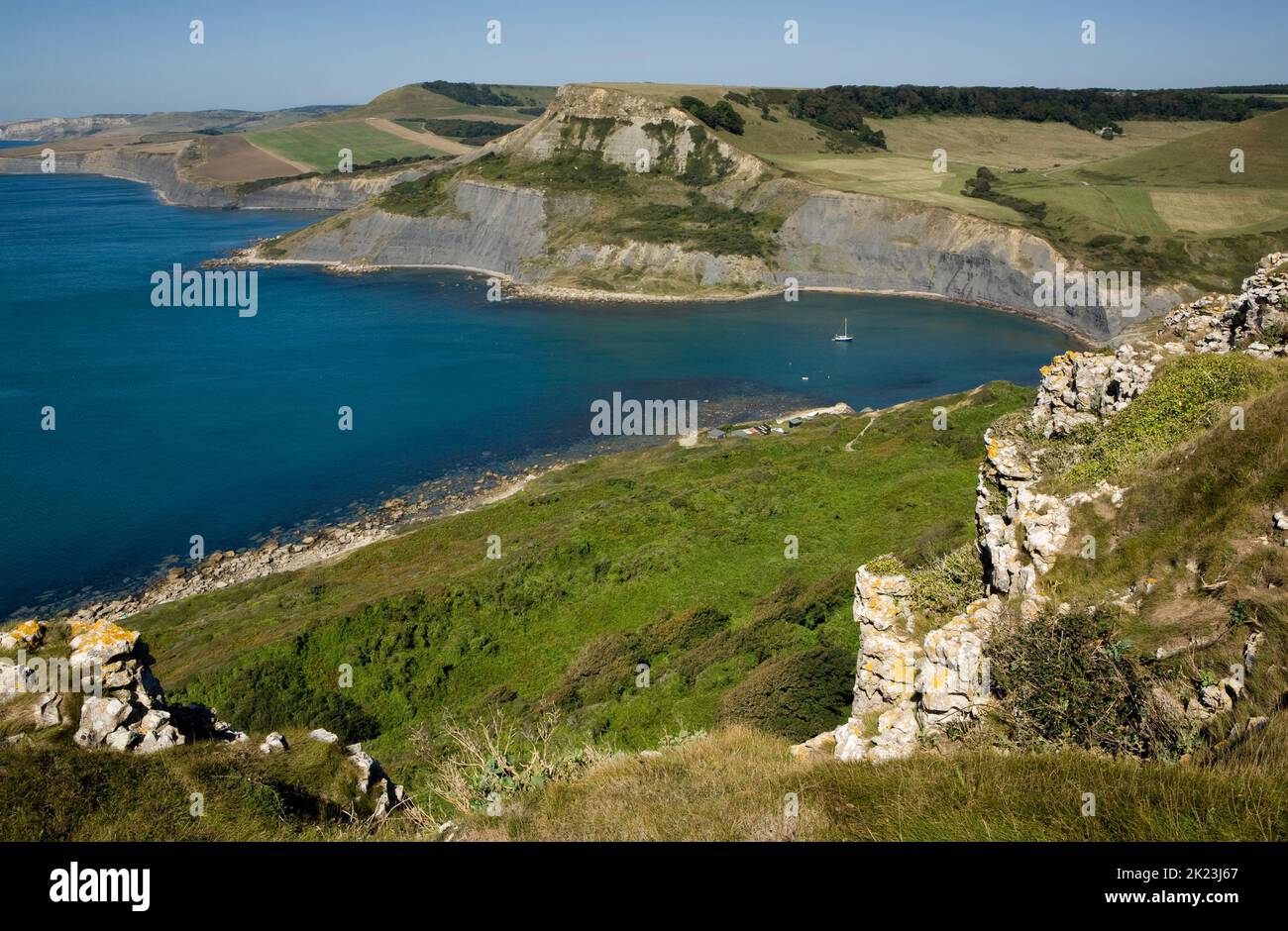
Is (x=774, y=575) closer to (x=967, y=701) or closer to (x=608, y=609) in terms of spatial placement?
(x=608, y=609)

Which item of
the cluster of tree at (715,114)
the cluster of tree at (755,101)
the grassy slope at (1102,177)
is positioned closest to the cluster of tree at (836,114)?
the grassy slope at (1102,177)

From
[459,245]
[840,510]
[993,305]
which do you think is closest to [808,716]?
[840,510]

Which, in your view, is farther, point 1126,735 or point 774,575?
point 774,575

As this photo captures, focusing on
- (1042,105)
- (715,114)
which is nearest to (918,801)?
(715,114)

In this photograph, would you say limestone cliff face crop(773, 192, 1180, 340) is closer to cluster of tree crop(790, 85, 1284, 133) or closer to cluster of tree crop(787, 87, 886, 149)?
cluster of tree crop(787, 87, 886, 149)

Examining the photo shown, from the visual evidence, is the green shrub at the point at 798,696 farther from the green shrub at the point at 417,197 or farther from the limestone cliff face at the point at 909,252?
the green shrub at the point at 417,197

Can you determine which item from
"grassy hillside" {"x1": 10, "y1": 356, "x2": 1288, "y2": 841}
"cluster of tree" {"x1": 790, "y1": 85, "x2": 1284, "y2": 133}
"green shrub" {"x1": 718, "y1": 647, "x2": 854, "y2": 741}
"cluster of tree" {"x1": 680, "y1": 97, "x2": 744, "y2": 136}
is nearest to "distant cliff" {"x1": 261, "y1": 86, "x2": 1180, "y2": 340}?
"cluster of tree" {"x1": 680, "y1": 97, "x2": 744, "y2": 136}
